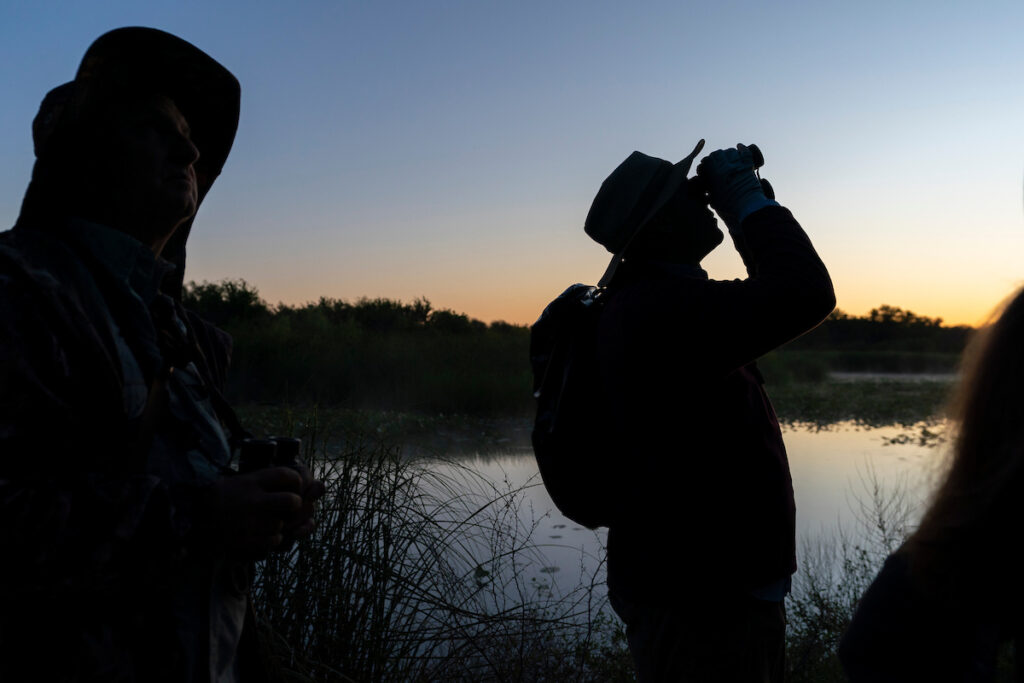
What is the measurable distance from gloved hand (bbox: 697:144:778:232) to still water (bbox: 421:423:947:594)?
1.45m

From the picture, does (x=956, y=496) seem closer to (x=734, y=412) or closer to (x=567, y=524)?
(x=734, y=412)

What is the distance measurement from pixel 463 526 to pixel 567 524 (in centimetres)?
327

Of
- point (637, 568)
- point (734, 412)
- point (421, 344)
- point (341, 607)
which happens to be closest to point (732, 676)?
point (637, 568)

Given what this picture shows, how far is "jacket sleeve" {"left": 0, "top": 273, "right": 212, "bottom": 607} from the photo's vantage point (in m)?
0.90

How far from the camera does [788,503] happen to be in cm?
159

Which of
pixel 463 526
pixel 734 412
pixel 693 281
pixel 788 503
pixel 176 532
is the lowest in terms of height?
pixel 463 526

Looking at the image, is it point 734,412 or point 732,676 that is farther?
point 734,412

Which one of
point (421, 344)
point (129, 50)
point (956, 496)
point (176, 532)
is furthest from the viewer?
point (421, 344)

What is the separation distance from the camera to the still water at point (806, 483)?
4.58 meters

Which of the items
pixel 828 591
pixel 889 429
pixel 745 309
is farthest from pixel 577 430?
pixel 889 429

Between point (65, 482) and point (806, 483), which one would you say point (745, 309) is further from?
point (806, 483)

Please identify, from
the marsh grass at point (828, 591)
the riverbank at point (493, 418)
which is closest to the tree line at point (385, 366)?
the riverbank at point (493, 418)

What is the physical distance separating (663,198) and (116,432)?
4.77 feet

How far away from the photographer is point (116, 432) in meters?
1.03
